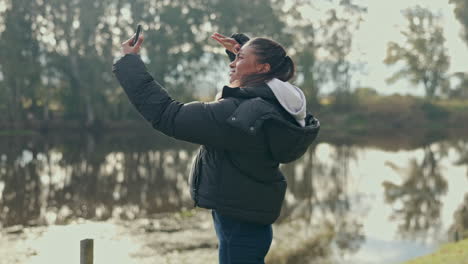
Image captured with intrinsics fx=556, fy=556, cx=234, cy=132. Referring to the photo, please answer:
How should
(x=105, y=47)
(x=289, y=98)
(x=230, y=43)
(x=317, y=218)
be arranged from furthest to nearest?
(x=105, y=47) → (x=317, y=218) → (x=230, y=43) → (x=289, y=98)

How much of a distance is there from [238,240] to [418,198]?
11.5m

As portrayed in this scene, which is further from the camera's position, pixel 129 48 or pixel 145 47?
pixel 145 47

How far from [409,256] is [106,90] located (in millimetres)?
33223

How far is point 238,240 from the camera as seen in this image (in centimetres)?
266

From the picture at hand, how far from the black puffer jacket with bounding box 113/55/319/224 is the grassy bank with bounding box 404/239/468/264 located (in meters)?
5.18

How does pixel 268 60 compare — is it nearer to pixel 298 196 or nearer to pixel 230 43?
pixel 230 43

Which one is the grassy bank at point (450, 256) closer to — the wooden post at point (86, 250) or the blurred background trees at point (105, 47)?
the wooden post at point (86, 250)

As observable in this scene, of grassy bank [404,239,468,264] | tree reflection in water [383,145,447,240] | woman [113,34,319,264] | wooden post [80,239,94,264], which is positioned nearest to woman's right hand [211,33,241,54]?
woman [113,34,319,264]

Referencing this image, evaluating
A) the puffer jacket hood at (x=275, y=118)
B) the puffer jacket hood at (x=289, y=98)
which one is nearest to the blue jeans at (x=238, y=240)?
the puffer jacket hood at (x=275, y=118)

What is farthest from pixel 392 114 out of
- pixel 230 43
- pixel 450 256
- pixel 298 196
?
pixel 230 43

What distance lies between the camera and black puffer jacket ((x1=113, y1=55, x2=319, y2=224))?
97.3 inches

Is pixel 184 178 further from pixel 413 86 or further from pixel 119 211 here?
pixel 413 86

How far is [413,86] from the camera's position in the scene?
5797cm

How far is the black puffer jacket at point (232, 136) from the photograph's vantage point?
247 cm
